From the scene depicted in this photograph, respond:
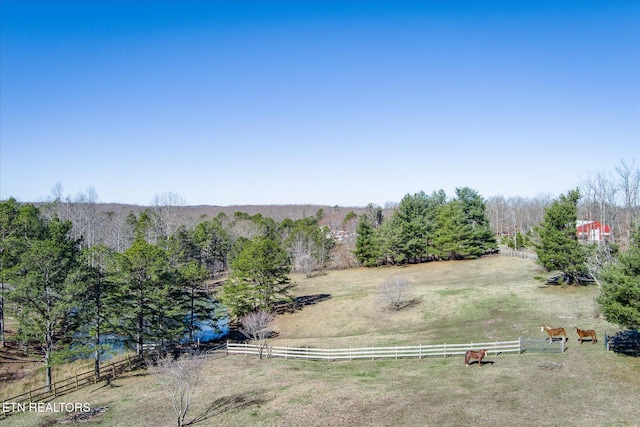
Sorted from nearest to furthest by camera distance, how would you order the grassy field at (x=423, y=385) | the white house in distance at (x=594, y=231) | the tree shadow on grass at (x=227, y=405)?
the grassy field at (x=423, y=385), the tree shadow on grass at (x=227, y=405), the white house in distance at (x=594, y=231)

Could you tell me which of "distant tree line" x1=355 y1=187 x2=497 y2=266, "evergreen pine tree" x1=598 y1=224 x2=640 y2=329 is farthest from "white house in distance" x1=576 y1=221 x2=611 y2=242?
"evergreen pine tree" x1=598 y1=224 x2=640 y2=329

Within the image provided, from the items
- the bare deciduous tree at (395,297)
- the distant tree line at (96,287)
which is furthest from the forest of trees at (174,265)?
the bare deciduous tree at (395,297)

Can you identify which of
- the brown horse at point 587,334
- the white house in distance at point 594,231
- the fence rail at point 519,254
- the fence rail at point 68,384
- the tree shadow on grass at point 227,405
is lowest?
the fence rail at point 68,384

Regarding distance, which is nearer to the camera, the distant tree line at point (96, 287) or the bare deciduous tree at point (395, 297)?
the distant tree line at point (96, 287)

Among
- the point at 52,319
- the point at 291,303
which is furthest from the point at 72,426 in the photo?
the point at 291,303

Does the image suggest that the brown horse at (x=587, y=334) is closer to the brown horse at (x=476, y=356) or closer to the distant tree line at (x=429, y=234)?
the brown horse at (x=476, y=356)

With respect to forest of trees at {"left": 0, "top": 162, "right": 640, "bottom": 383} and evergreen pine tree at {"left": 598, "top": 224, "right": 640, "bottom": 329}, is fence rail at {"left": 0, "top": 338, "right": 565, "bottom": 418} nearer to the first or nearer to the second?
forest of trees at {"left": 0, "top": 162, "right": 640, "bottom": 383}
